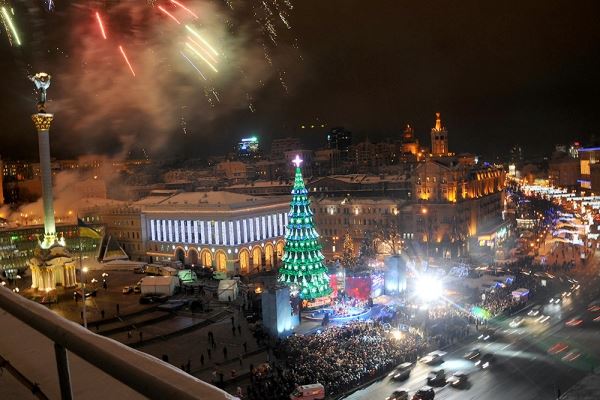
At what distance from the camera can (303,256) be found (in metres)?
25.0

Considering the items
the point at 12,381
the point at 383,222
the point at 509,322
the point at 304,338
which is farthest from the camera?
the point at 383,222

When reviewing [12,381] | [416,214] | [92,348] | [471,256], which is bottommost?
[471,256]

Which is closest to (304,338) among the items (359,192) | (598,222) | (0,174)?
(359,192)

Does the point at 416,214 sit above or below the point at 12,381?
below

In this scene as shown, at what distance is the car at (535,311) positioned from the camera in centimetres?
2420

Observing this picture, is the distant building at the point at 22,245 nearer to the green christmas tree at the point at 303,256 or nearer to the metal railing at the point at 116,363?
→ the green christmas tree at the point at 303,256

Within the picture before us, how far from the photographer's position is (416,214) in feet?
145

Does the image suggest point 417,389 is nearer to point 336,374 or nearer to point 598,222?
point 336,374

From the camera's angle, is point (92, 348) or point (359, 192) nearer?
point (92, 348)

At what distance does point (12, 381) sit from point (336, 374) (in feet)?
47.2

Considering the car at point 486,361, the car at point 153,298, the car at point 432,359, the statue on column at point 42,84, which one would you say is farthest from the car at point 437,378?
the statue on column at point 42,84

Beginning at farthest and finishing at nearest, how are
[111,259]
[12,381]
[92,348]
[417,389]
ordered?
1. [111,259]
2. [417,389]
3. [12,381]
4. [92,348]

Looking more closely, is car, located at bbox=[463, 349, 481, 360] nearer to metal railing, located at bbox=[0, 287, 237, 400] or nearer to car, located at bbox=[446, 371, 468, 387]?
car, located at bbox=[446, 371, 468, 387]

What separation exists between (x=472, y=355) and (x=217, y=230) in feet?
72.9
